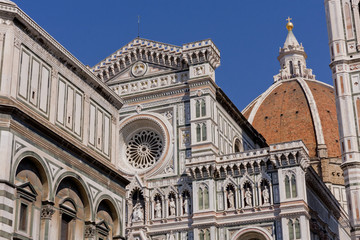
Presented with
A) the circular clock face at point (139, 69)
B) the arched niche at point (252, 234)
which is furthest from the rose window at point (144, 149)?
the arched niche at point (252, 234)

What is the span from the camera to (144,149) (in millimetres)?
39094

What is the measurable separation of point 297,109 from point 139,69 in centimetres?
4402

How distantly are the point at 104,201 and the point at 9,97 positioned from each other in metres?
4.89

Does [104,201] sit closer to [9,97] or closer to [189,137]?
[9,97]

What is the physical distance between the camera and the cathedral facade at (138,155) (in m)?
15.7

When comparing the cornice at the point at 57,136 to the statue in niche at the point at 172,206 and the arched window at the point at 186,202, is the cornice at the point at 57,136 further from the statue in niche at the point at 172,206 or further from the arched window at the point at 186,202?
the statue in niche at the point at 172,206

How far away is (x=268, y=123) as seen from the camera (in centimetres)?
8088

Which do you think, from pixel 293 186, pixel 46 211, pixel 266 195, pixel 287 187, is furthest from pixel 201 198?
pixel 46 211

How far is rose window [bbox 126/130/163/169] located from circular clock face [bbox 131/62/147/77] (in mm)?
3627

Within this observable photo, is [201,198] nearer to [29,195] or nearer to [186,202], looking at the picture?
[186,202]

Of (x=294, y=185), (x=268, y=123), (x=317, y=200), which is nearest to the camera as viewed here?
(x=294, y=185)

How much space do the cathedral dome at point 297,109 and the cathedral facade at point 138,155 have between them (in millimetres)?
26855

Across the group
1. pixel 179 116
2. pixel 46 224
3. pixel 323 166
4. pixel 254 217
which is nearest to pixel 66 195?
pixel 46 224

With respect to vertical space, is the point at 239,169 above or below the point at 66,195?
above
